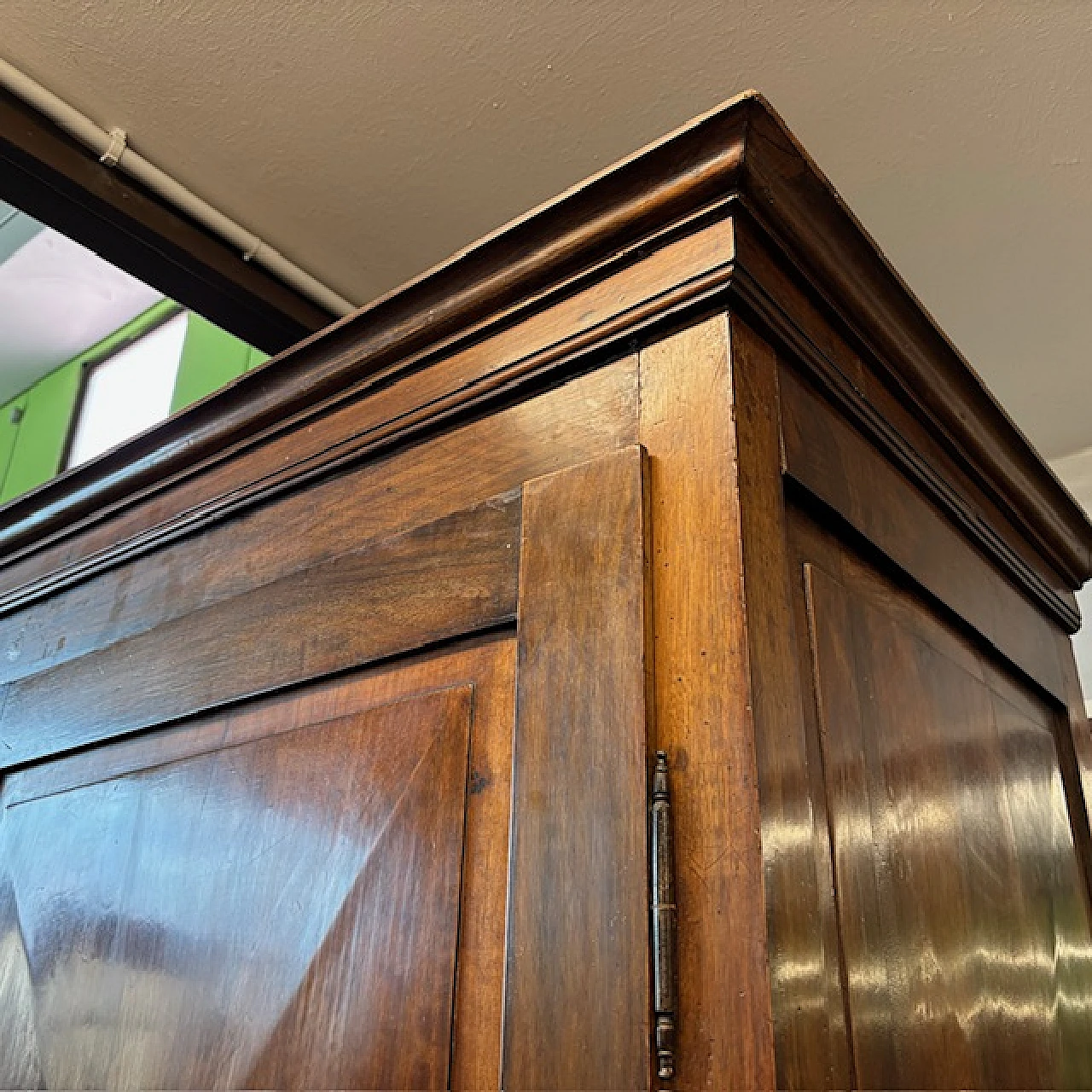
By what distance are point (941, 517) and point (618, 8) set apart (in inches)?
20.5

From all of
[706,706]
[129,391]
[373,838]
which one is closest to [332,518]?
[373,838]

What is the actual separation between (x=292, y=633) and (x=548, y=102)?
605 mm

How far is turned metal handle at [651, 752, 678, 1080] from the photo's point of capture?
1.44ft

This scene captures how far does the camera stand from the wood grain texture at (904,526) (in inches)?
24.0

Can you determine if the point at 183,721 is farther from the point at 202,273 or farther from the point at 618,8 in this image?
the point at 618,8

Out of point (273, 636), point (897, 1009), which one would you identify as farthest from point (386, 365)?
point (897, 1009)

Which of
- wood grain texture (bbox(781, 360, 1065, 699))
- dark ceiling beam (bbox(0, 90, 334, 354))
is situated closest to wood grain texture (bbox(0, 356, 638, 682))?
wood grain texture (bbox(781, 360, 1065, 699))

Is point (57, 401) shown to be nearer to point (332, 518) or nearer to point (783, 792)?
point (332, 518)

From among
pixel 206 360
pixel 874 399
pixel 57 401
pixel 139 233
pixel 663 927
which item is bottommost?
pixel 663 927

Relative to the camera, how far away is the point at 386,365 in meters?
0.73

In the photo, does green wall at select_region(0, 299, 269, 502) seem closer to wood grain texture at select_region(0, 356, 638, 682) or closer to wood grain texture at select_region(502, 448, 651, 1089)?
wood grain texture at select_region(0, 356, 638, 682)

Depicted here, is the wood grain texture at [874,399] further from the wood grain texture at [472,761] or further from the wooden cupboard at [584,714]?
the wood grain texture at [472,761]

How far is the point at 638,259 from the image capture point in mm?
612

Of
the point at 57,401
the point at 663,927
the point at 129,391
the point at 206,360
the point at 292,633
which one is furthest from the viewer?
the point at 57,401
